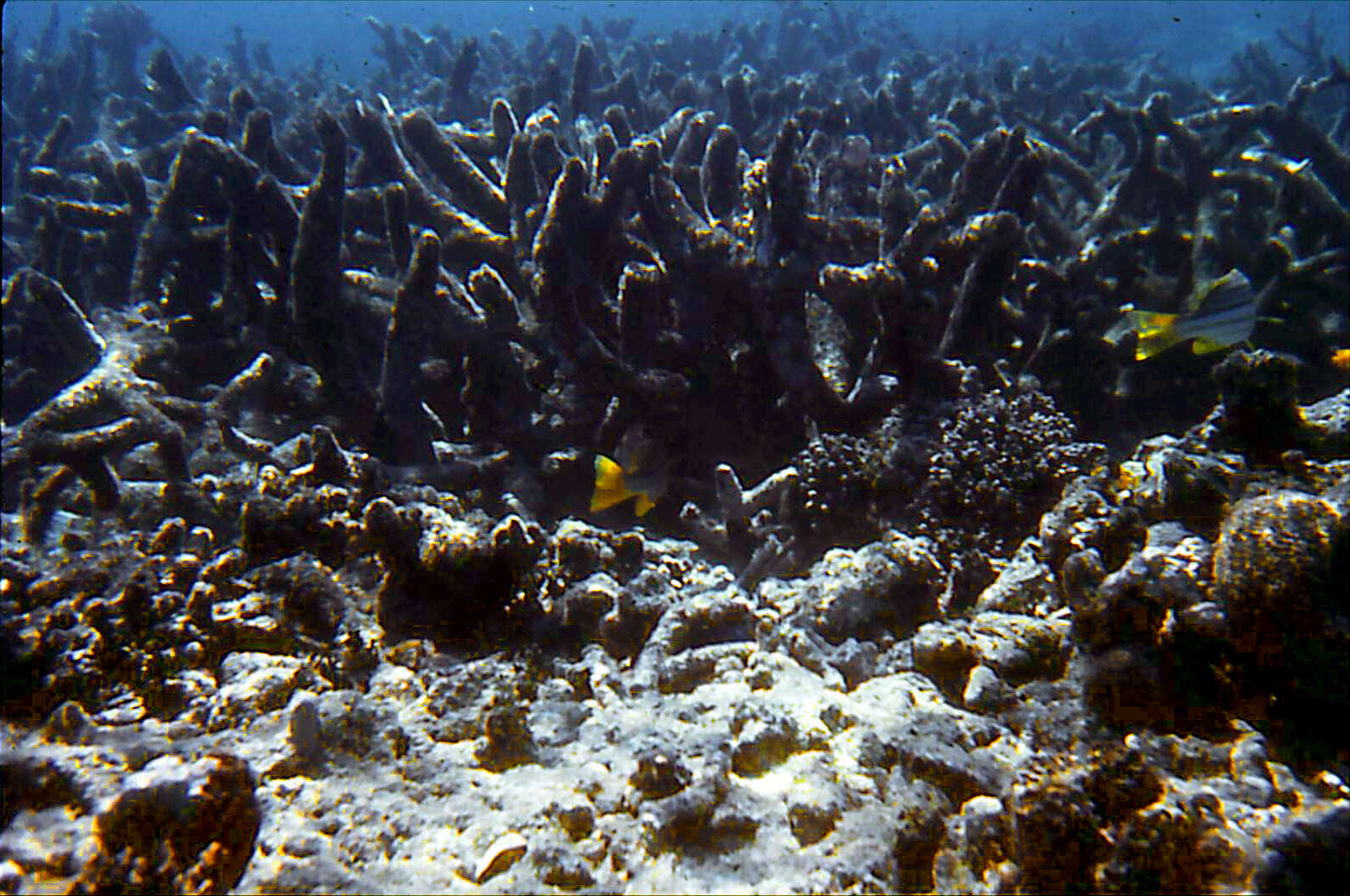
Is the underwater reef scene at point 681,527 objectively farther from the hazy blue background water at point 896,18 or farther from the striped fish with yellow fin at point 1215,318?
the hazy blue background water at point 896,18

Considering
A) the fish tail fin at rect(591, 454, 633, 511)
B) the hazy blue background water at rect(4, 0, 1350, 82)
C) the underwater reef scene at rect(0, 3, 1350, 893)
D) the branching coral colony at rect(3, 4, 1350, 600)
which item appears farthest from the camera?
the hazy blue background water at rect(4, 0, 1350, 82)

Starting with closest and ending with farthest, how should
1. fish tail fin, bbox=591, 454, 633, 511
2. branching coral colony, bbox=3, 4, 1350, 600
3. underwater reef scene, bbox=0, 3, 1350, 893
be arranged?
underwater reef scene, bbox=0, 3, 1350, 893
fish tail fin, bbox=591, 454, 633, 511
branching coral colony, bbox=3, 4, 1350, 600

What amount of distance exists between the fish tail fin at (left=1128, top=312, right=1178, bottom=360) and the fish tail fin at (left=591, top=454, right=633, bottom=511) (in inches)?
88.8

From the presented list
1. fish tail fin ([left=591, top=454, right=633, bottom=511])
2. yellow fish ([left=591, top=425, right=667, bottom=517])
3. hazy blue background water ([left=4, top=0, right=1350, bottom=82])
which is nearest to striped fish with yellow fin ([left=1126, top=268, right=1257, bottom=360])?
yellow fish ([left=591, top=425, right=667, bottom=517])

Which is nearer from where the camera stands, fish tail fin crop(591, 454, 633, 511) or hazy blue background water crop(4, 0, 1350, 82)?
fish tail fin crop(591, 454, 633, 511)

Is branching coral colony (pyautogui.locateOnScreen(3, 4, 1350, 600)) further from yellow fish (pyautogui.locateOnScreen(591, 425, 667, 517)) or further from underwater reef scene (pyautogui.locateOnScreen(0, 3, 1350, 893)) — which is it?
yellow fish (pyautogui.locateOnScreen(591, 425, 667, 517))

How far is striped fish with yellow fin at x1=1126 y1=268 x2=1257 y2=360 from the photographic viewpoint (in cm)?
304

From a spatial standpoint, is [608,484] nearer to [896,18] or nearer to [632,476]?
[632,476]

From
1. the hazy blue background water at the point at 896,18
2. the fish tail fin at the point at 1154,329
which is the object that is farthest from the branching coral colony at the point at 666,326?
the hazy blue background water at the point at 896,18

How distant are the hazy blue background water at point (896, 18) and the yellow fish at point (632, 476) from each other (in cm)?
765

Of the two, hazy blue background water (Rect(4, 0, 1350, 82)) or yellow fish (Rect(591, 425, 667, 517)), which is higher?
hazy blue background water (Rect(4, 0, 1350, 82))

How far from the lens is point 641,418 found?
141 inches

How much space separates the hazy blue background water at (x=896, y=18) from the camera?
2100cm

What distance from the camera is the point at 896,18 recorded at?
855 inches
